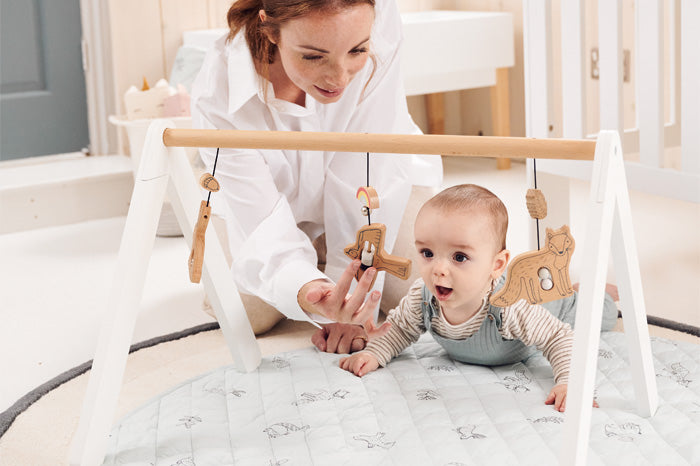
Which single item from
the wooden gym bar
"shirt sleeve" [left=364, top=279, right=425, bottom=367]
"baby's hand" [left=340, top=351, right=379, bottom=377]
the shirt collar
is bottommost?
"baby's hand" [left=340, top=351, right=379, bottom=377]

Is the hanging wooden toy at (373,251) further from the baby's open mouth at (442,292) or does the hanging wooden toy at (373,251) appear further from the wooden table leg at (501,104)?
the wooden table leg at (501,104)

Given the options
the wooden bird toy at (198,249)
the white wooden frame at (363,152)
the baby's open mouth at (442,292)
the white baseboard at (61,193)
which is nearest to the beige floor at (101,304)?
the white baseboard at (61,193)

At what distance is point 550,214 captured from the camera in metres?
1.86

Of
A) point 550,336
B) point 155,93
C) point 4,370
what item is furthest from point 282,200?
point 155,93

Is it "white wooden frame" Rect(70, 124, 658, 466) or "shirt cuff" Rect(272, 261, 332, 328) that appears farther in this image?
"shirt cuff" Rect(272, 261, 332, 328)

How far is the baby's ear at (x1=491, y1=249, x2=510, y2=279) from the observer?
1189 millimetres

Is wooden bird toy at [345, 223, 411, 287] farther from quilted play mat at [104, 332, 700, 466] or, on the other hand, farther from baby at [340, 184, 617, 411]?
quilted play mat at [104, 332, 700, 466]

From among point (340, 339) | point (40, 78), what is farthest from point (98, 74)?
point (340, 339)

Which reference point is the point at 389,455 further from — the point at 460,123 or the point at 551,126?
the point at 460,123

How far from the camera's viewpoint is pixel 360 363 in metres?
1.31

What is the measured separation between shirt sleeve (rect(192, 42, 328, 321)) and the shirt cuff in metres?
0.01

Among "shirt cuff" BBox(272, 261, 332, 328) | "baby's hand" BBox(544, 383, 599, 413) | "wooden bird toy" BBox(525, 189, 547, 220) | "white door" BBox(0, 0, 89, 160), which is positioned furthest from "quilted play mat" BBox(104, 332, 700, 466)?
→ "white door" BBox(0, 0, 89, 160)

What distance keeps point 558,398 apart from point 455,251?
0.78 ft

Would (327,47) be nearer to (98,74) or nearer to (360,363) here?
(360,363)
